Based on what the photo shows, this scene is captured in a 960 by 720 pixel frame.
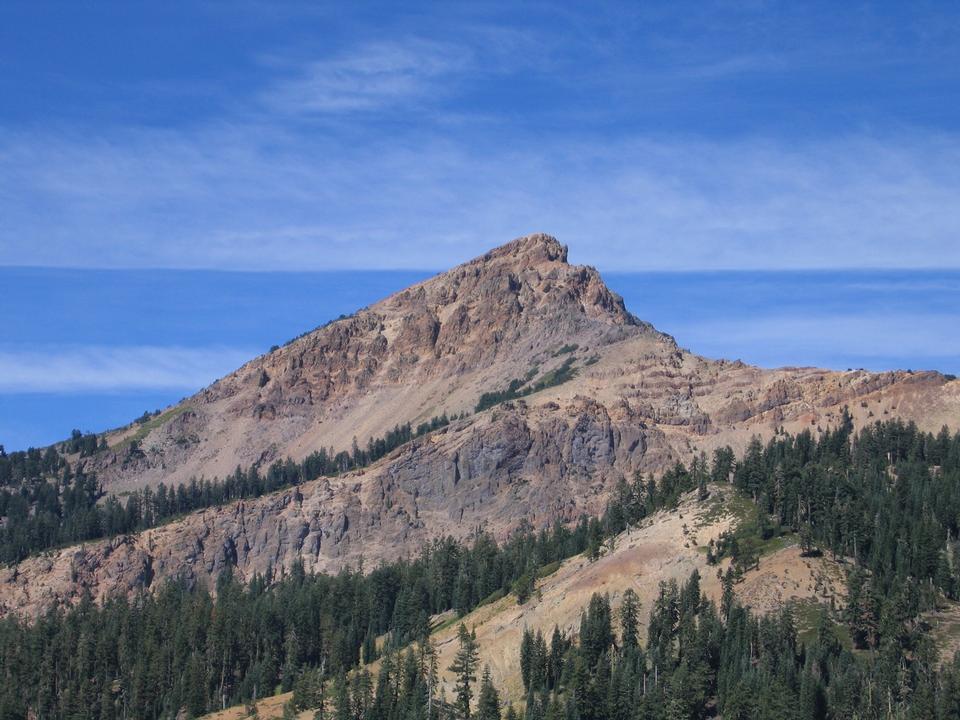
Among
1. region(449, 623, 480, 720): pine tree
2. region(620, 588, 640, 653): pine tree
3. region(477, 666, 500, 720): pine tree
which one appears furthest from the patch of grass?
region(449, 623, 480, 720): pine tree

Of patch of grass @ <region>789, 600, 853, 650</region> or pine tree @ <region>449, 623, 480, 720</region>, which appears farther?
pine tree @ <region>449, 623, 480, 720</region>

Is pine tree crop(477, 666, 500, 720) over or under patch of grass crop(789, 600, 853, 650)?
under

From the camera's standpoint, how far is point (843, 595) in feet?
632

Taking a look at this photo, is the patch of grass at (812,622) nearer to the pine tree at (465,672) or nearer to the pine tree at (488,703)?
the pine tree at (488,703)

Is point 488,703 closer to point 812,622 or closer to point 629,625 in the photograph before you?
point 629,625

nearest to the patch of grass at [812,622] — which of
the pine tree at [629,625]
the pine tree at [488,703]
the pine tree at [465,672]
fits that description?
the pine tree at [629,625]

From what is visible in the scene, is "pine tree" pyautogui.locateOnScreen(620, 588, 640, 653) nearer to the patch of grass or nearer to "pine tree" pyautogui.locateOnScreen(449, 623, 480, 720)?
"pine tree" pyautogui.locateOnScreen(449, 623, 480, 720)

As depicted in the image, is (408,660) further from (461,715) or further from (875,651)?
(875,651)

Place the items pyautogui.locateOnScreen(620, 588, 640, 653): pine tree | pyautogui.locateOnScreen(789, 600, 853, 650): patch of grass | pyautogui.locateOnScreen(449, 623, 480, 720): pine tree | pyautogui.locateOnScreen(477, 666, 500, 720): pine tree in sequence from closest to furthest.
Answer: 1. pyautogui.locateOnScreen(477, 666, 500, 720): pine tree
2. pyautogui.locateOnScreen(789, 600, 853, 650): patch of grass
3. pyautogui.locateOnScreen(449, 623, 480, 720): pine tree
4. pyautogui.locateOnScreen(620, 588, 640, 653): pine tree

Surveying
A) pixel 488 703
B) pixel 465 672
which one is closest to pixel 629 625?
pixel 465 672

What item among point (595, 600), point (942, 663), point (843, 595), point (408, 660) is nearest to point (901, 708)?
point (942, 663)

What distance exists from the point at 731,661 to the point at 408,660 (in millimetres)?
44805

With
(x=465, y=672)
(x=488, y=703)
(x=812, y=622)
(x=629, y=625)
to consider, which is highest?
(x=629, y=625)

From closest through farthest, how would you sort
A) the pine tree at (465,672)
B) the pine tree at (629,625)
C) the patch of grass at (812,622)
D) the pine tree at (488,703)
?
the pine tree at (488,703) < the patch of grass at (812,622) < the pine tree at (465,672) < the pine tree at (629,625)
